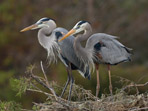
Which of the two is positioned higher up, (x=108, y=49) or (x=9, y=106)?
(x=108, y=49)

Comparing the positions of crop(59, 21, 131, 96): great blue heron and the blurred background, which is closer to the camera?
crop(59, 21, 131, 96): great blue heron

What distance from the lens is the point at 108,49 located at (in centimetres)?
817

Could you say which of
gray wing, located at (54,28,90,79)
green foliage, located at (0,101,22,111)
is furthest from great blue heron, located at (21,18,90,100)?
green foliage, located at (0,101,22,111)

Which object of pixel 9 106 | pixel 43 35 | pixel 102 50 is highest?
pixel 43 35

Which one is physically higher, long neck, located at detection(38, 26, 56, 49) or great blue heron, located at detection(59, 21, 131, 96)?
long neck, located at detection(38, 26, 56, 49)

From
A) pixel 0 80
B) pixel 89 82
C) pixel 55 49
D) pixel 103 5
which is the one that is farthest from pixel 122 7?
pixel 55 49

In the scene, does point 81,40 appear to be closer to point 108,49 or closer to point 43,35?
point 108,49

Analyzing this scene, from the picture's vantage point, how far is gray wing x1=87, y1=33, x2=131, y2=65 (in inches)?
319

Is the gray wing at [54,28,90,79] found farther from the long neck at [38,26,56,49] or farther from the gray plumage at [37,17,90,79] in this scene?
the long neck at [38,26,56,49]

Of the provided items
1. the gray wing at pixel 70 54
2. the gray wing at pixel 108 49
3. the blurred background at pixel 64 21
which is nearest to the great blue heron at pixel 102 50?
the gray wing at pixel 108 49

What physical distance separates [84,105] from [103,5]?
45.9ft

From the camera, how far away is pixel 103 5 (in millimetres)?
20172

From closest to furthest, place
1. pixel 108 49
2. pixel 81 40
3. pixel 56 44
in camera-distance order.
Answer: pixel 81 40 → pixel 108 49 → pixel 56 44

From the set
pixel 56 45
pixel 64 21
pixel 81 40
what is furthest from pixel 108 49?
pixel 64 21
